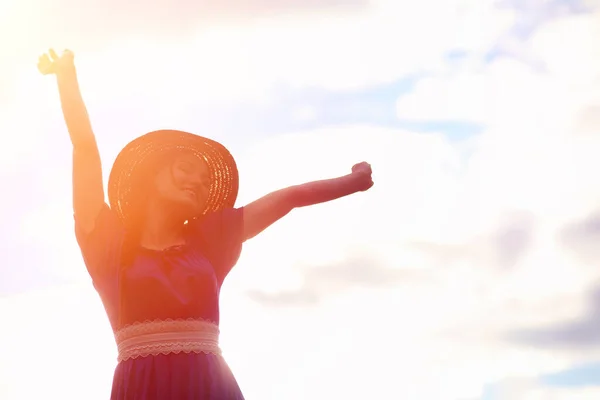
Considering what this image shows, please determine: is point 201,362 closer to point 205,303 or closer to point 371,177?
point 205,303

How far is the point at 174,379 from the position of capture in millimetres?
6859

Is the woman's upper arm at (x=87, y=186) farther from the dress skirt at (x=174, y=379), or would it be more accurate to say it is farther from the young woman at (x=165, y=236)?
the dress skirt at (x=174, y=379)

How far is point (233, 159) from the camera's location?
791 centimetres

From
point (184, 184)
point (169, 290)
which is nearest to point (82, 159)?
point (184, 184)

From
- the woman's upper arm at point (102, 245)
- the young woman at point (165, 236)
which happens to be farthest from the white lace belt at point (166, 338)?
the woman's upper arm at point (102, 245)

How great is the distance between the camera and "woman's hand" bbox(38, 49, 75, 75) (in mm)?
7484

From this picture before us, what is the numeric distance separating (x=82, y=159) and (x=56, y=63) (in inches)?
30.0

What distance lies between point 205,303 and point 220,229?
2.20 feet

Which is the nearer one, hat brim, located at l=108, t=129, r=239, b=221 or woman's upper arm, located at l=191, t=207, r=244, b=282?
woman's upper arm, located at l=191, t=207, r=244, b=282

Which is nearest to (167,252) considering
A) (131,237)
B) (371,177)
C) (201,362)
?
(131,237)

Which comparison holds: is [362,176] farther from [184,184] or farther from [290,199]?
[184,184]

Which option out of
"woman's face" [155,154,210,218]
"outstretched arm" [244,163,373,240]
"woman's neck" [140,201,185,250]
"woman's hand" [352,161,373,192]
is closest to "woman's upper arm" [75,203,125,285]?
"woman's neck" [140,201,185,250]

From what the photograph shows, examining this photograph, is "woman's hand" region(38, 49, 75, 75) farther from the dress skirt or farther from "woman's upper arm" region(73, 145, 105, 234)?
the dress skirt

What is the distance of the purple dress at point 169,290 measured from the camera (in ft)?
22.6
